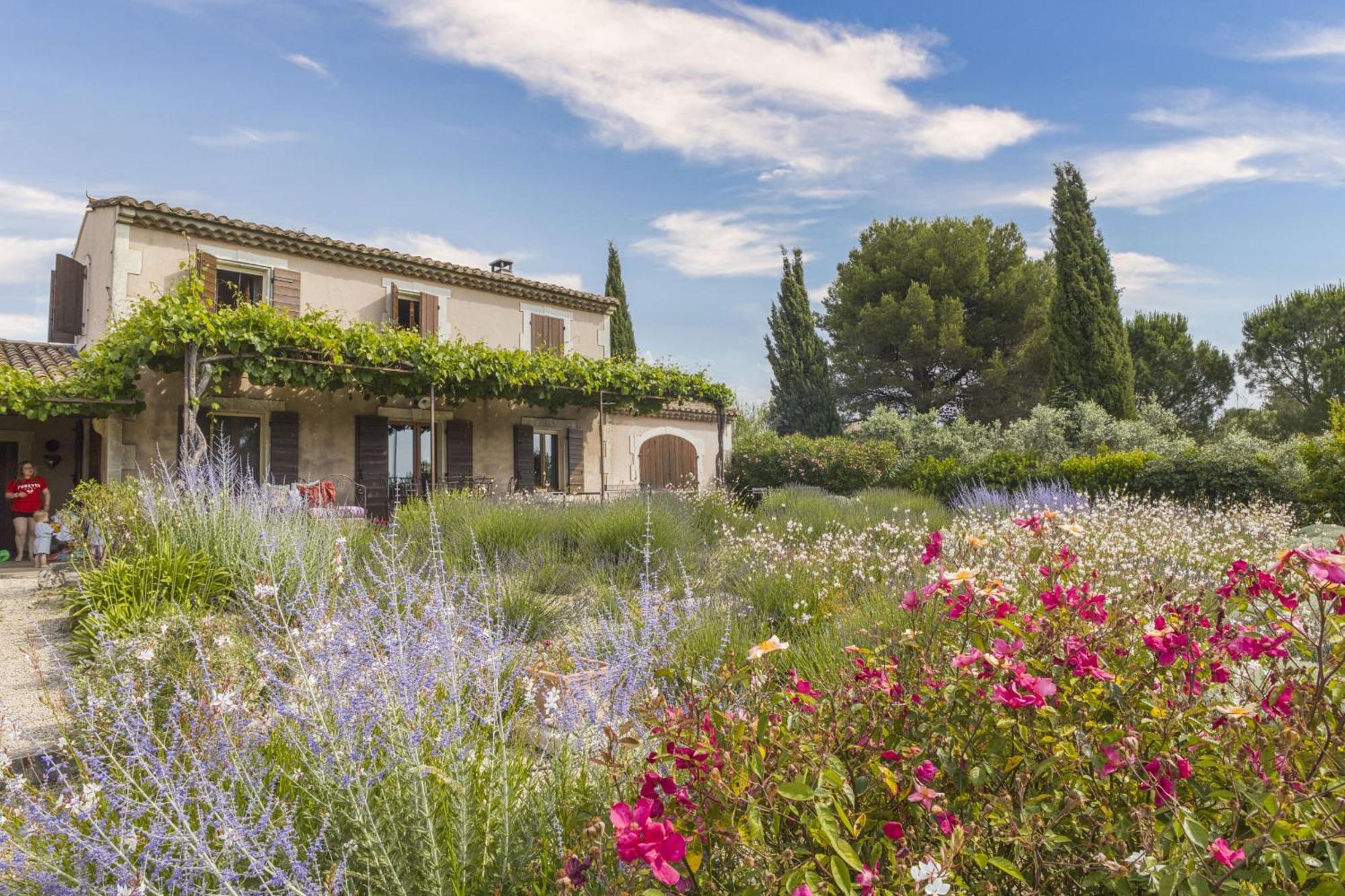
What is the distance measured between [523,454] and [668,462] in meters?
4.13

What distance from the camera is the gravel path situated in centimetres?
339

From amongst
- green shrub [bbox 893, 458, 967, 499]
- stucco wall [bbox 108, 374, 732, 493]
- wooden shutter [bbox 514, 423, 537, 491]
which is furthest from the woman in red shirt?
green shrub [bbox 893, 458, 967, 499]

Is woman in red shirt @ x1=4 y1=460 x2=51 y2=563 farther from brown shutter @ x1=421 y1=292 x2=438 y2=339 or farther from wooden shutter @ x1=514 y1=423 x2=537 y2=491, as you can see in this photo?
wooden shutter @ x1=514 y1=423 x2=537 y2=491

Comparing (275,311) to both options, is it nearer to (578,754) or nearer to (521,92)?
(521,92)

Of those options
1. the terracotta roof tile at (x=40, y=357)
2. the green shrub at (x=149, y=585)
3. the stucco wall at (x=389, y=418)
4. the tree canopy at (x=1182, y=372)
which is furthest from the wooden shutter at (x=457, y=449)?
the tree canopy at (x=1182, y=372)

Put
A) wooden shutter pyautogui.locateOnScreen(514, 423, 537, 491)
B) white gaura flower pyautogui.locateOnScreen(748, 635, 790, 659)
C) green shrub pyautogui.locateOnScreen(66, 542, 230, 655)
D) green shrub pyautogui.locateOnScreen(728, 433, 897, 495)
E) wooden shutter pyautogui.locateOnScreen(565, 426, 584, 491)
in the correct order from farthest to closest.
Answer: green shrub pyautogui.locateOnScreen(728, 433, 897, 495) < wooden shutter pyautogui.locateOnScreen(565, 426, 584, 491) < wooden shutter pyautogui.locateOnScreen(514, 423, 537, 491) < green shrub pyautogui.locateOnScreen(66, 542, 230, 655) < white gaura flower pyautogui.locateOnScreen(748, 635, 790, 659)

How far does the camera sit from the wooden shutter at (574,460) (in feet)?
55.1

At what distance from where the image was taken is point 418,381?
42.9 feet

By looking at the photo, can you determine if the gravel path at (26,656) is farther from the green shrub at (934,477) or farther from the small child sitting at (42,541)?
the green shrub at (934,477)

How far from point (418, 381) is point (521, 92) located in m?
5.57

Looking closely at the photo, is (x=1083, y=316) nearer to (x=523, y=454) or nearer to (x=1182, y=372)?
(x=1182, y=372)

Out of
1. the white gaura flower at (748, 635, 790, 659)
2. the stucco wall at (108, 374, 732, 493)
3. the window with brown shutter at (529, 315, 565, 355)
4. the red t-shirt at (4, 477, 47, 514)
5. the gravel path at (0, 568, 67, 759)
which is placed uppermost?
the window with brown shutter at (529, 315, 565, 355)

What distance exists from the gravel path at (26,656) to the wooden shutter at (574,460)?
9634 millimetres

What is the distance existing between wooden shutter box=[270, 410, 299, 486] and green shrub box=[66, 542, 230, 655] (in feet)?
23.9
